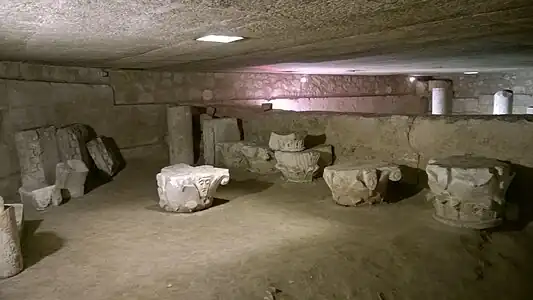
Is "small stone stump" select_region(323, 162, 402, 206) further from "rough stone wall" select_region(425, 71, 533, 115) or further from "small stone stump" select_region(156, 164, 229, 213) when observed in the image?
"rough stone wall" select_region(425, 71, 533, 115)

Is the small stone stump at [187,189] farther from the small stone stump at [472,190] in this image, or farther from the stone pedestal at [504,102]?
the stone pedestal at [504,102]

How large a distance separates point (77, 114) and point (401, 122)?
480cm

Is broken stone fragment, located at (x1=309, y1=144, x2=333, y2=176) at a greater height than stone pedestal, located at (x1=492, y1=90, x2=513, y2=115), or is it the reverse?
stone pedestal, located at (x1=492, y1=90, x2=513, y2=115)

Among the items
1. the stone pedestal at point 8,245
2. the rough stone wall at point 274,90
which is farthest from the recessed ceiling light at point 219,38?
the rough stone wall at point 274,90

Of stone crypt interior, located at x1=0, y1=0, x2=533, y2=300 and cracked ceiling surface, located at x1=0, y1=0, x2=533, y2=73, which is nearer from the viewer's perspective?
cracked ceiling surface, located at x1=0, y1=0, x2=533, y2=73

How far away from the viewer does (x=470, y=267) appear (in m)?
3.03

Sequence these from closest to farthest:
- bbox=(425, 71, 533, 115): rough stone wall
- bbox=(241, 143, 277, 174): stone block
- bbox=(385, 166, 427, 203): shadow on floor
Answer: bbox=(385, 166, 427, 203): shadow on floor, bbox=(241, 143, 277, 174): stone block, bbox=(425, 71, 533, 115): rough stone wall

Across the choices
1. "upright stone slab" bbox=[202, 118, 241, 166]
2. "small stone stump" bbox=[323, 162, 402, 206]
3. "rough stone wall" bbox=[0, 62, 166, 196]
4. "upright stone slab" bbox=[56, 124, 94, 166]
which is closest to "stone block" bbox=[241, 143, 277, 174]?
"upright stone slab" bbox=[202, 118, 241, 166]

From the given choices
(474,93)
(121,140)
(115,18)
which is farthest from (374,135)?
(474,93)

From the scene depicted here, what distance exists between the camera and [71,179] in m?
5.46

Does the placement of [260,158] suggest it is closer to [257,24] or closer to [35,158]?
[35,158]

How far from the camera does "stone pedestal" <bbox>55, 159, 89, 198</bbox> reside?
17.8 ft

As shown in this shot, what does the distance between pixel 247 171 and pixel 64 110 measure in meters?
2.90

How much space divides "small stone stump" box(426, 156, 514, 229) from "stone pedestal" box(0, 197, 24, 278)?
11.2ft
